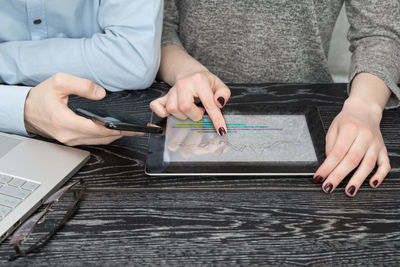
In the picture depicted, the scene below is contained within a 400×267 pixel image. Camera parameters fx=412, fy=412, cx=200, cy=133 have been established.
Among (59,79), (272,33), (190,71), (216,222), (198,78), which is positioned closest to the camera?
(216,222)

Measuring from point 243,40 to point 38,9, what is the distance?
52 cm

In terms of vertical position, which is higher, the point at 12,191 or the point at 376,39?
the point at 376,39

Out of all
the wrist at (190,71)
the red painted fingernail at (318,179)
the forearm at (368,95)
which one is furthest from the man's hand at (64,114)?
the forearm at (368,95)

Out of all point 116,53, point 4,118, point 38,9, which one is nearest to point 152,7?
point 116,53

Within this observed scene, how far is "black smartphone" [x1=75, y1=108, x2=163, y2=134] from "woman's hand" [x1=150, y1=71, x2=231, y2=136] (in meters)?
0.08

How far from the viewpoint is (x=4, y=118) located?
2.40 feet

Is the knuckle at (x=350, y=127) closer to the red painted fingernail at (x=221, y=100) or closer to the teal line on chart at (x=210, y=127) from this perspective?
the teal line on chart at (x=210, y=127)

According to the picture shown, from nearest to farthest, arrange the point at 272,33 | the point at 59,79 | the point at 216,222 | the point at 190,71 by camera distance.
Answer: the point at 216,222 < the point at 59,79 < the point at 190,71 < the point at 272,33

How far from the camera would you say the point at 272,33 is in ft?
3.58

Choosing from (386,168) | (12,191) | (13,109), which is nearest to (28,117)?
(13,109)

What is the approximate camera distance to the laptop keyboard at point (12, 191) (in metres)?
0.58

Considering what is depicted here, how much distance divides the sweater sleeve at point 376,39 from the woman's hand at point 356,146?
9 cm

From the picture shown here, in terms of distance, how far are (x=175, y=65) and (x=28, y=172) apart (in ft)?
1.38

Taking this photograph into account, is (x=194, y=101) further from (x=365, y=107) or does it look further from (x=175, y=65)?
(x=365, y=107)
